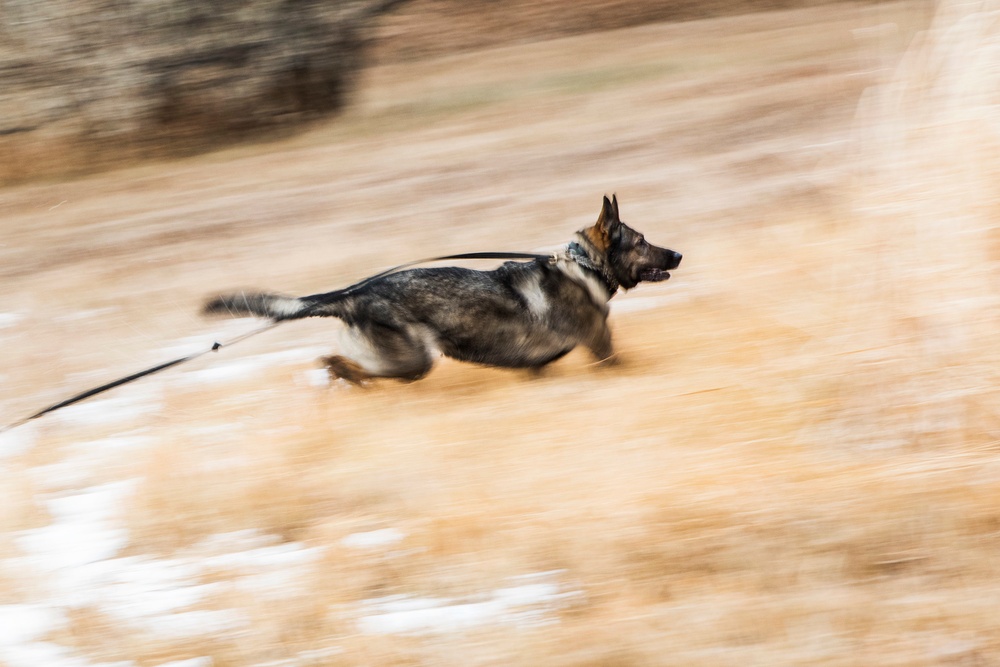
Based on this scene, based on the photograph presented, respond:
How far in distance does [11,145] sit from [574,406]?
6.97 meters

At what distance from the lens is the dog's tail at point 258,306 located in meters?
4.12

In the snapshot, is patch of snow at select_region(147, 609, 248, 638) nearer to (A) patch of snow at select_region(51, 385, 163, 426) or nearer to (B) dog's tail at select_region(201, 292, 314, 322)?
(B) dog's tail at select_region(201, 292, 314, 322)

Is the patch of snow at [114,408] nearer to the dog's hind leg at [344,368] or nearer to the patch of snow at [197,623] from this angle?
the dog's hind leg at [344,368]

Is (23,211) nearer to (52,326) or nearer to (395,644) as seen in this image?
(52,326)

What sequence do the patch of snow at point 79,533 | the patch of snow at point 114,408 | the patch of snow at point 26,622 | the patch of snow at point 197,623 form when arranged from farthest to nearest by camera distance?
1. the patch of snow at point 114,408
2. the patch of snow at point 79,533
3. the patch of snow at point 26,622
4. the patch of snow at point 197,623

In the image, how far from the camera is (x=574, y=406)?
4.17 metres

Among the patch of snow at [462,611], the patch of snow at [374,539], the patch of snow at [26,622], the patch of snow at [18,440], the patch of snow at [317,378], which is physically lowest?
the patch of snow at [462,611]

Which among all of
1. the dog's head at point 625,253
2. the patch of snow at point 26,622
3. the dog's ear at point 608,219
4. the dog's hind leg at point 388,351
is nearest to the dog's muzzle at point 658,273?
the dog's head at point 625,253

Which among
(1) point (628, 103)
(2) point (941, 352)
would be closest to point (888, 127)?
(2) point (941, 352)

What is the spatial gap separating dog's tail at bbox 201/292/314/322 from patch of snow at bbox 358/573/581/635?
4.49ft

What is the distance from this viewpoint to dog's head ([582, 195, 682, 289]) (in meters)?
4.45

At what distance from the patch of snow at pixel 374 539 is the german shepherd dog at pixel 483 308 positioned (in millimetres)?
899

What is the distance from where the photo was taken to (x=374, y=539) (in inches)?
139

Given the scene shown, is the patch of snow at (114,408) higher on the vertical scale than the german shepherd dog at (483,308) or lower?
lower
